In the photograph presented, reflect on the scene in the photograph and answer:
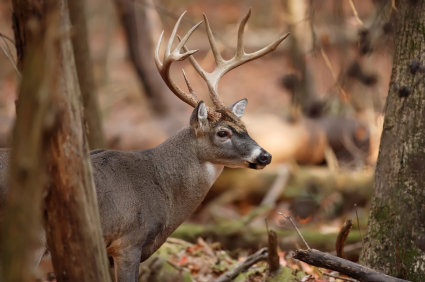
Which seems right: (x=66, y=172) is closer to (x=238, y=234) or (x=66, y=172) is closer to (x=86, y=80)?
(x=86, y=80)

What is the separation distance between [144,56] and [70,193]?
9742mm

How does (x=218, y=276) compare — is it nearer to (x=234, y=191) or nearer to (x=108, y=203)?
(x=108, y=203)

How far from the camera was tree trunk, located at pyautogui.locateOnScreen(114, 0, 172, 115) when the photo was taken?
12508 mm

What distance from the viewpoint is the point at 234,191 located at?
11711 mm

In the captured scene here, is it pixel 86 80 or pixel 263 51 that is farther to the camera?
pixel 86 80

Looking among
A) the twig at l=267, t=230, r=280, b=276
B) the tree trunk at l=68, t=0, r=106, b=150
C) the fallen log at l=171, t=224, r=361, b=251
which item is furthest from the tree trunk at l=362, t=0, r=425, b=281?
the tree trunk at l=68, t=0, r=106, b=150

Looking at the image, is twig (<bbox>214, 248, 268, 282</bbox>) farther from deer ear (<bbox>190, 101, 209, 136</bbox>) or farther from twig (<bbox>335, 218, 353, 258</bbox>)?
deer ear (<bbox>190, 101, 209, 136</bbox>)

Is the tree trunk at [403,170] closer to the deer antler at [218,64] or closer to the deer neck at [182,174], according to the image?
the deer antler at [218,64]

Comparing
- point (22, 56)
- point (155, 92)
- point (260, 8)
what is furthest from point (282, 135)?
point (260, 8)

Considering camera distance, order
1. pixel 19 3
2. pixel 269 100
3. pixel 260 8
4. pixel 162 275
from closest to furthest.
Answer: pixel 19 3, pixel 162 275, pixel 269 100, pixel 260 8

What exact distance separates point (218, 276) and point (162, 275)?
30.3 inches

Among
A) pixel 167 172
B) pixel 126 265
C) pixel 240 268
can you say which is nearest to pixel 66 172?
pixel 126 265

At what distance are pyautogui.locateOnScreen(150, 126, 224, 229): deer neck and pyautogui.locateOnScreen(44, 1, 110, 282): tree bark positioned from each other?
81.9 inches

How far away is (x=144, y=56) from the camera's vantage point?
12688 mm
